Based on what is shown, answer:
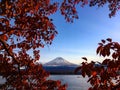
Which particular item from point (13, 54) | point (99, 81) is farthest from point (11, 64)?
point (99, 81)

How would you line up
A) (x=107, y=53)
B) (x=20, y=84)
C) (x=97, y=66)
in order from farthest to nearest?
1. (x=20, y=84)
2. (x=97, y=66)
3. (x=107, y=53)

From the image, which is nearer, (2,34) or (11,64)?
(2,34)

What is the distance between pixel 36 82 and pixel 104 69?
6275mm

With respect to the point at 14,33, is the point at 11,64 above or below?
below

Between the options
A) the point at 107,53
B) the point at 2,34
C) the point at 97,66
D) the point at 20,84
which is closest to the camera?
the point at 107,53

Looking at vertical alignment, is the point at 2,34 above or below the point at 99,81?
above

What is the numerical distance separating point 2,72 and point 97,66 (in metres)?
6.54

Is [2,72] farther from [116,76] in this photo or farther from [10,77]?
[116,76]

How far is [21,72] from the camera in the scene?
35.7 ft

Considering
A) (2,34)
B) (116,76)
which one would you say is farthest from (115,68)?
(2,34)

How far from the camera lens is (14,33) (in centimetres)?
1120

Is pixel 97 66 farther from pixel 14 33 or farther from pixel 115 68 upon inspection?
pixel 14 33

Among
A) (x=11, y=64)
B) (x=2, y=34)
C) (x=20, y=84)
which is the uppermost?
(x=2, y=34)

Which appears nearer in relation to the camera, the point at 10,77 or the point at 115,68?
the point at 115,68
